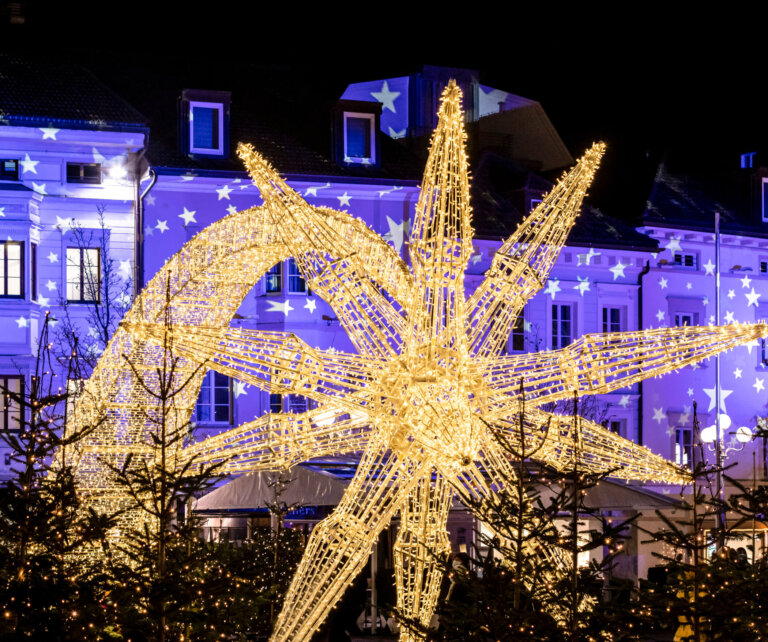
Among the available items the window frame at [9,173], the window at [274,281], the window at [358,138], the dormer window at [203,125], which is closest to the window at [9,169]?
the window frame at [9,173]

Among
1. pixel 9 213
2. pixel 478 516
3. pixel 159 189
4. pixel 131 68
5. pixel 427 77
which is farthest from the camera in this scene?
pixel 427 77

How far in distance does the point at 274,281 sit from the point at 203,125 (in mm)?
3727

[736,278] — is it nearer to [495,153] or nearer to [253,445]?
[495,153]

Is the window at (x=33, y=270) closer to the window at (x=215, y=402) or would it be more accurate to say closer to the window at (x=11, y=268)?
the window at (x=11, y=268)

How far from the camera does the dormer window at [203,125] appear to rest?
29.1 meters

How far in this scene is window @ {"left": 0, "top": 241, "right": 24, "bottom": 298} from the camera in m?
26.9

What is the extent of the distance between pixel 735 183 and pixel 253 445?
2808 cm

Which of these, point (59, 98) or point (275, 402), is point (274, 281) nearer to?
point (275, 402)

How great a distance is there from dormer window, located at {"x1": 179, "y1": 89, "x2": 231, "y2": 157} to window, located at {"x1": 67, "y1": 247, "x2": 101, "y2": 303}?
317 centimetres

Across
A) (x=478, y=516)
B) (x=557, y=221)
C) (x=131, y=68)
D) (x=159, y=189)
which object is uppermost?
(x=131, y=68)

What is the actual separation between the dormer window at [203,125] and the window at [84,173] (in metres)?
2.03

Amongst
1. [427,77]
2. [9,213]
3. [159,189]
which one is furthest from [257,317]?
[427,77]

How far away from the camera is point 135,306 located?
13.3 m

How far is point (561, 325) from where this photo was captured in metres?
33.7
